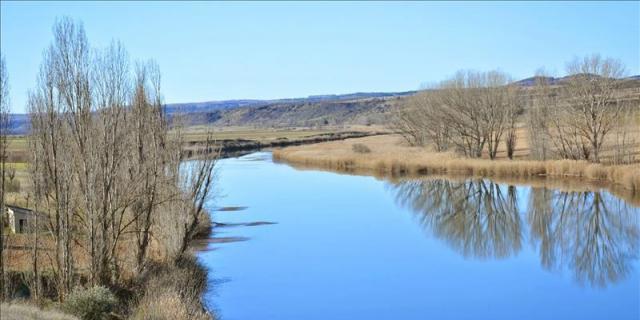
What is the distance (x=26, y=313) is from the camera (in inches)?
386

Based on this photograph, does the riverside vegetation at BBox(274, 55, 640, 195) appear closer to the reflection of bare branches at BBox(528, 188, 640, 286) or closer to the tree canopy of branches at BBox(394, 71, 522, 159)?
the tree canopy of branches at BBox(394, 71, 522, 159)

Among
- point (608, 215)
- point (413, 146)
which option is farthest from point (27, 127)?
point (413, 146)

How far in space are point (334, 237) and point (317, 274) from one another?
16.7ft

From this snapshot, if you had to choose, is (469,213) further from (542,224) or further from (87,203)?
(87,203)

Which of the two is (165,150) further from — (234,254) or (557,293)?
(557,293)

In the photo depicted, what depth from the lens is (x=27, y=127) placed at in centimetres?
1374

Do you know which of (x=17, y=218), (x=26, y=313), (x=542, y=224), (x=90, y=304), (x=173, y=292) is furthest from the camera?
(x=542, y=224)

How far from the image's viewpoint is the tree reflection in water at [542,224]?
62.0 ft

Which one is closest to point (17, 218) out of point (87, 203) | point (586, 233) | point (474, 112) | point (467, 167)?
point (87, 203)

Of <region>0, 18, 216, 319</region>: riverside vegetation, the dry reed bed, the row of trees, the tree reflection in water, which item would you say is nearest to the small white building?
<region>0, 18, 216, 319</region>: riverside vegetation

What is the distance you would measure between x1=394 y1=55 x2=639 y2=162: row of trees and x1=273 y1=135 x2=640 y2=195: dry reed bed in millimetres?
1627

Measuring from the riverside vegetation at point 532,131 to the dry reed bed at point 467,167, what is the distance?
5 centimetres

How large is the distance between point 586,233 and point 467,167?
59.8 feet

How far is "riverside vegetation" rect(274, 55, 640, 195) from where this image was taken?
3647cm
